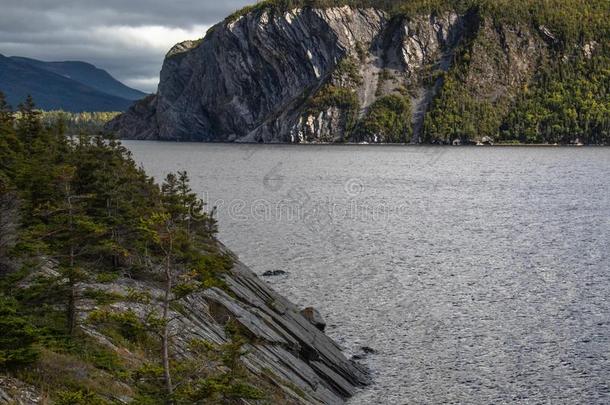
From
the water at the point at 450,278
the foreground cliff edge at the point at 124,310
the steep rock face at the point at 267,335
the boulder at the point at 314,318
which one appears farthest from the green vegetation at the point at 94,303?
the water at the point at 450,278

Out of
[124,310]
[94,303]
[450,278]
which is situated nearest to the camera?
[94,303]

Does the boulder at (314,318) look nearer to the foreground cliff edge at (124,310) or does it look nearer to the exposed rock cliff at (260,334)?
the exposed rock cliff at (260,334)

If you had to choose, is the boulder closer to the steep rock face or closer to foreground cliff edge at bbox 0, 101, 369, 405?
foreground cliff edge at bbox 0, 101, 369, 405

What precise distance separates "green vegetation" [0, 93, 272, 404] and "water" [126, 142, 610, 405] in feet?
42.3

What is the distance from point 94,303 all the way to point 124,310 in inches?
72.6

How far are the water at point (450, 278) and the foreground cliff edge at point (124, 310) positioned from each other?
522 centimetres

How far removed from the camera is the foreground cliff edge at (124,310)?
15.7 meters

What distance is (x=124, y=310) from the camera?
25.1 metres

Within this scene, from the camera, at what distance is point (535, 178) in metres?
144

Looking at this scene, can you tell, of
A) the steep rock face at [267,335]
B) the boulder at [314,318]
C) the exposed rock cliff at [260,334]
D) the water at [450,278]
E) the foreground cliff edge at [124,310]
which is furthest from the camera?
the boulder at [314,318]

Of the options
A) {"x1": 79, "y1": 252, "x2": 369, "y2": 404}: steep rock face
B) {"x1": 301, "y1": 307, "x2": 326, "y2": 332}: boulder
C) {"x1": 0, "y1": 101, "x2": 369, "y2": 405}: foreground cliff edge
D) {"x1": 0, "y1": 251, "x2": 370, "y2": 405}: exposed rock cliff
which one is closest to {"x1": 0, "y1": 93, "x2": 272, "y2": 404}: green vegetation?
{"x1": 0, "y1": 101, "x2": 369, "y2": 405}: foreground cliff edge

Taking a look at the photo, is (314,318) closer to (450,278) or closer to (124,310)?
(124,310)

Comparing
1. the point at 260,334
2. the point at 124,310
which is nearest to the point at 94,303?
the point at 124,310

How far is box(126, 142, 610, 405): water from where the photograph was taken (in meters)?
33.3
